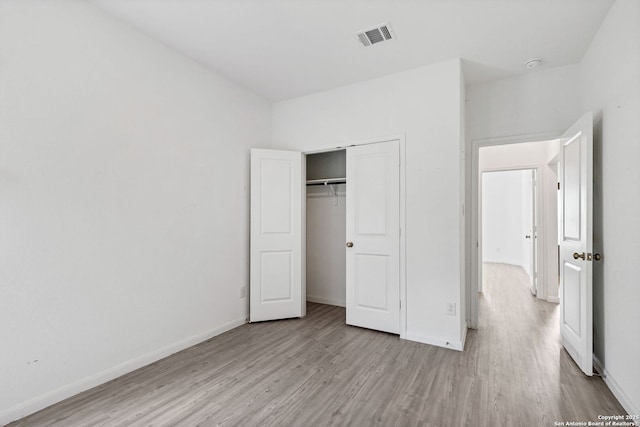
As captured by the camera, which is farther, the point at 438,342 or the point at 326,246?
the point at 326,246

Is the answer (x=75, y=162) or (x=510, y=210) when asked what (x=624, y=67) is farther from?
(x=510, y=210)

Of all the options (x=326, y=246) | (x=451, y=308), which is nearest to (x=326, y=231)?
(x=326, y=246)

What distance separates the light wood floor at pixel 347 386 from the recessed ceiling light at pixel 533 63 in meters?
2.90

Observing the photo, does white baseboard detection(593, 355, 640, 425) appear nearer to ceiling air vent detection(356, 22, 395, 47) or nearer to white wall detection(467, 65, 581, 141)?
white wall detection(467, 65, 581, 141)

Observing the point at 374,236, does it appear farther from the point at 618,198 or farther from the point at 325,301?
the point at 618,198

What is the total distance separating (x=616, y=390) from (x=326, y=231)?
337cm

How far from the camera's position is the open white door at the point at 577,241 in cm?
237

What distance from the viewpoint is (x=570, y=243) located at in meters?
2.74

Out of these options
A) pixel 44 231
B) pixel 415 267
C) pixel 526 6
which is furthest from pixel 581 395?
pixel 44 231

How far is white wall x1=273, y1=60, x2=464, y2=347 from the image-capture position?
296 cm

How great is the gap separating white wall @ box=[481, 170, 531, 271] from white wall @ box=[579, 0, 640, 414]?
20.2 ft

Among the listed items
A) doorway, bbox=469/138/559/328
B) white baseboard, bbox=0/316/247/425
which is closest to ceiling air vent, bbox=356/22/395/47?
doorway, bbox=469/138/559/328

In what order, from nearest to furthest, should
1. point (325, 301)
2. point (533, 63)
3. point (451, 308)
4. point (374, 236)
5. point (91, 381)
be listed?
1. point (91, 381)
2. point (451, 308)
3. point (533, 63)
4. point (374, 236)
5. point (325, 301)

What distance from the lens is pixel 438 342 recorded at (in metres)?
2.99
